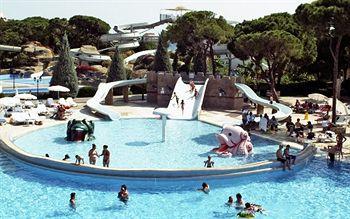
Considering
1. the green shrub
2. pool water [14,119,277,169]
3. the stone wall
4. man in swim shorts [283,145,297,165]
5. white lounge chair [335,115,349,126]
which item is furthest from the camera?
the green shrub

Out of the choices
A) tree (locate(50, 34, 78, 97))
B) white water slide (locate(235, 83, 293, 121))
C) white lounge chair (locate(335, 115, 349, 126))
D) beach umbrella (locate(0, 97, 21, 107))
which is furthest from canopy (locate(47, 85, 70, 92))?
white lounge chair (locate(335, 115, 349, 126))

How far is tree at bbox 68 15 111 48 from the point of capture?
280 ft

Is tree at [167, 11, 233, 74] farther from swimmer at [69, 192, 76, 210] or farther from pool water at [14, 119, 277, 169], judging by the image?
swimmer at [69, 192, 76, 210]

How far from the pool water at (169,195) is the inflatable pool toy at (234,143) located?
3007 millimetres

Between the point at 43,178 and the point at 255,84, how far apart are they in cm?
3128

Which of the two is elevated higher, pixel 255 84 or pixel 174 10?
pixel 174 10

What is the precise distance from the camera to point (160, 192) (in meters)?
18.6

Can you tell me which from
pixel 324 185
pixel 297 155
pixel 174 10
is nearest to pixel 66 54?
pixel 297 155

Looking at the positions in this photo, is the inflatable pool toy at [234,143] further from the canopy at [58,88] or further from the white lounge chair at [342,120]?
the canopy at [58,88]

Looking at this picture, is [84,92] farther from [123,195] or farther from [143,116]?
[123,195]

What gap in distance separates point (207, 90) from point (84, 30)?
173 feet

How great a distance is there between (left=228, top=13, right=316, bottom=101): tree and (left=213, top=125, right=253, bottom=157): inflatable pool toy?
42.0 ft

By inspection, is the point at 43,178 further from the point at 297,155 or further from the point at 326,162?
the point at 326,162

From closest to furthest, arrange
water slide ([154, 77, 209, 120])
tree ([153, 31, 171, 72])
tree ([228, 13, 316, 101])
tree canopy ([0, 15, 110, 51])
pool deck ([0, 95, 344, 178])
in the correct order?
pool deck ([0, 95, 344, 178]), water slide ([154, 77, 209, 120]), tree ([228, 13, 316, 101]), tree ([153, 31, 171, 72]), tree canopy ([0, 15, 110, 51])
